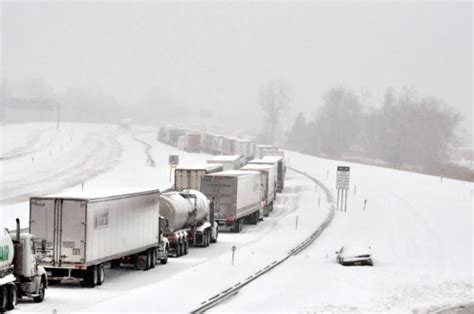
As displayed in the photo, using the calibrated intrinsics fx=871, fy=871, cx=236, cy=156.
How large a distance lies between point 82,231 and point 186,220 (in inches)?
531

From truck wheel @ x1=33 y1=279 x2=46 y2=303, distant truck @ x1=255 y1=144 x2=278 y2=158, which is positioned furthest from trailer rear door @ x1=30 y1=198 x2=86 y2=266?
distant truck @ x1=255 y1=144 x2=278 y2=158

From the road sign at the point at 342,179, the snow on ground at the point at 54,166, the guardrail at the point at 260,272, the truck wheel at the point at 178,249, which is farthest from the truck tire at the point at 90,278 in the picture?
the road sign at the point at 342,179

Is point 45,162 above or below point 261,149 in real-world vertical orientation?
below

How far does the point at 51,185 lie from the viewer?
270ft

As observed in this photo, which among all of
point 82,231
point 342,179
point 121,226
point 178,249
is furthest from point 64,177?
point 82,231

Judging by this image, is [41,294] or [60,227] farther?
[60,227]

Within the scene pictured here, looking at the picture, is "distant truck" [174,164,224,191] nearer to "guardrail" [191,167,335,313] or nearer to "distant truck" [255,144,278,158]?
"guardrail" [191,167,335,313]

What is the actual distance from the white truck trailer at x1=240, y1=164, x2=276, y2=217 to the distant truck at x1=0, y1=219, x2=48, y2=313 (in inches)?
1376

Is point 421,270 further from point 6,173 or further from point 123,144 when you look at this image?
point 123,144

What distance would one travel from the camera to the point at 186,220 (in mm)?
43125

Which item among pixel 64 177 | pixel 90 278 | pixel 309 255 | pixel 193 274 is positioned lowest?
pixel 64 177

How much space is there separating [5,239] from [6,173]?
236ft

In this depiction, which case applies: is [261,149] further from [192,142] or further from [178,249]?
[178,249]

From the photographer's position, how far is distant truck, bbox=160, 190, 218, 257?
4091 centimetres
